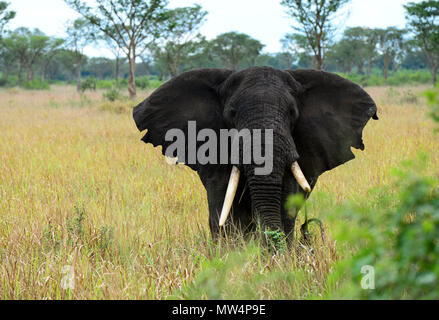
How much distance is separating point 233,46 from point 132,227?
43728 millimetres

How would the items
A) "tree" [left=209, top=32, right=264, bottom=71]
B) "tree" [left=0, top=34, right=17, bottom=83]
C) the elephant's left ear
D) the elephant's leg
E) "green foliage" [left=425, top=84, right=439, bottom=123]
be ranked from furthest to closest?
"tree" [left=209, top=32, right=264, bottom=71] → "tree" [left=0, top=34, right=17, bottom=83] → the elephant's left ear → the elephant's leg → "green foliage" [left=425, top=84, right=439, bottom=123]

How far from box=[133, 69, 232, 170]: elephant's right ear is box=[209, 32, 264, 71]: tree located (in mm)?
42112

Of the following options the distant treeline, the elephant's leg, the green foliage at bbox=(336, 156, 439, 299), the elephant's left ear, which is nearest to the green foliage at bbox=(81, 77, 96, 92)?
the distant treeline

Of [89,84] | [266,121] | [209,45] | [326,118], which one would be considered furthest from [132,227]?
[209,45]

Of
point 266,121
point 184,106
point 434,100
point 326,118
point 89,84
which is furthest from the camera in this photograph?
point 89,84

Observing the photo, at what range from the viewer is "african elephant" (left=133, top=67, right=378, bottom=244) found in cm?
313

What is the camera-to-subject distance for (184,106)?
3.83 meters

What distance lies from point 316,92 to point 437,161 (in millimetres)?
2866

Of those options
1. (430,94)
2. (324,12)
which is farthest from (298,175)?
(324,12)

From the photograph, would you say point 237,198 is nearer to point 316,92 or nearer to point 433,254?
point 316,92

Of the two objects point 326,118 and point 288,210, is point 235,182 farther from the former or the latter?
point 326,118

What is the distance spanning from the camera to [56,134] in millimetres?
9148

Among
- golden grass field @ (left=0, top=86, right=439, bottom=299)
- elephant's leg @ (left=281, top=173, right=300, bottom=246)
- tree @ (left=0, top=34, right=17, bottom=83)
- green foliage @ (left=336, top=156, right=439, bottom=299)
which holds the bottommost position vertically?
golden grass field @ (left=0, top=86, right=439, bottom=299)

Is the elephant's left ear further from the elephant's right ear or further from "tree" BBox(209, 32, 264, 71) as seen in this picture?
"tree" BBox(209, 32, 264, 71)
